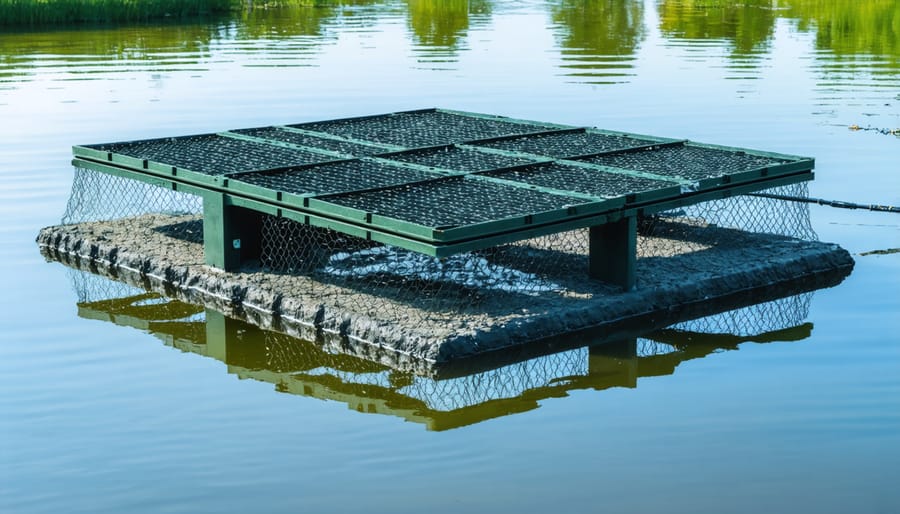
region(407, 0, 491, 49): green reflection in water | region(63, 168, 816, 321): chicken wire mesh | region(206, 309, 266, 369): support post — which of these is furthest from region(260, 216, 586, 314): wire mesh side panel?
region(407, 0, 491, 49): green reflection in water

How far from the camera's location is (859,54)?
24.6 m

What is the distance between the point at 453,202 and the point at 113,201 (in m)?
4.46

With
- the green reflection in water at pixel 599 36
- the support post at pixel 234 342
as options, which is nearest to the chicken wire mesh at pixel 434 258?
the support post at pixel 234 342

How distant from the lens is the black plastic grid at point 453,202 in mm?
8977

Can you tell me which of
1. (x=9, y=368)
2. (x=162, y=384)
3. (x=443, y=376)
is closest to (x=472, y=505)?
(x=443, y=376)

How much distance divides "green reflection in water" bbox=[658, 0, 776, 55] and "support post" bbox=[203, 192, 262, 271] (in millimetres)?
16191

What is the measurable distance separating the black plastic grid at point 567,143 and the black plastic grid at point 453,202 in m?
1.37

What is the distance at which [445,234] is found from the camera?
8.41 meters

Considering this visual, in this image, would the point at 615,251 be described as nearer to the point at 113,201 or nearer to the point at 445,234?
the point at 445,234

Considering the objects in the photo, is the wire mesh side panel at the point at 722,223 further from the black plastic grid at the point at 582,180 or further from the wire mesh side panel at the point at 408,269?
the black plastic grid at the point at 582,180

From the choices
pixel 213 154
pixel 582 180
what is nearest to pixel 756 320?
pixel 582 180

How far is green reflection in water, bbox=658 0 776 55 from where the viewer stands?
26969mm

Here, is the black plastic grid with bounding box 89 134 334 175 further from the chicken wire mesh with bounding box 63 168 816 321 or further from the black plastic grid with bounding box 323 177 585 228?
the black plastic grid with bounding box 323 177 585 228

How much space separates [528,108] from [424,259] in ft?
26.6
